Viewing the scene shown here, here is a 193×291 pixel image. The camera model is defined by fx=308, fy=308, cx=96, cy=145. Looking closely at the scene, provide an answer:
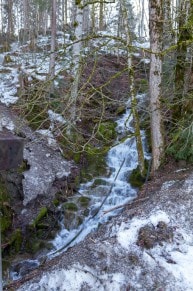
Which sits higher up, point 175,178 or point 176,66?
point 176,66

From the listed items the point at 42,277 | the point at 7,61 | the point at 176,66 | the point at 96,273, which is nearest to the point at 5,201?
the point at 42,277

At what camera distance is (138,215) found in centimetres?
538

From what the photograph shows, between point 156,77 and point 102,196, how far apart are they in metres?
3.53

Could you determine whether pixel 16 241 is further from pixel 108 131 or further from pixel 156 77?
pixel 108 131

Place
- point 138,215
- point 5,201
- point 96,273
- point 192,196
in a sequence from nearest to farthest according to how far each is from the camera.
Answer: point 96,273, point 138,215, point 192,196, point 5,201

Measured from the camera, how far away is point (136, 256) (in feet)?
14.9

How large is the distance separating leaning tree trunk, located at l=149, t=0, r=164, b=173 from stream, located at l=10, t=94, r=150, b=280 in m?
0.66

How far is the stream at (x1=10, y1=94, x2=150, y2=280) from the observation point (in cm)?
713

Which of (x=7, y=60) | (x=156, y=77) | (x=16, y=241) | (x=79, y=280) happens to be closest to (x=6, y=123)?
(x=16, y=241)

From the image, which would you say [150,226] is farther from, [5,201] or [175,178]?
[5,201]

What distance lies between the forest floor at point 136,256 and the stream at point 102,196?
5.92 ft

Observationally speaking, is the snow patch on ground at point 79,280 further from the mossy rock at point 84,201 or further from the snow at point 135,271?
the mossy rock at point 84,201

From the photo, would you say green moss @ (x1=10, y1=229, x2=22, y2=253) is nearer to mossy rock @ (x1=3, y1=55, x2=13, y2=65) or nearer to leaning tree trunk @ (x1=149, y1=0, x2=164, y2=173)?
leaning tree trunk @ (x1=149, y1=0, x2=164, y2=173)

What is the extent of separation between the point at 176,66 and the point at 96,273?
257 inches
